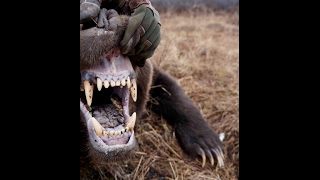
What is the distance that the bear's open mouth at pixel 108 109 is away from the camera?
227 centimetres

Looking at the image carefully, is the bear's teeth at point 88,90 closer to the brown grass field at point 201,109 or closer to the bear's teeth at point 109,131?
the bear's teeth at point 109,131

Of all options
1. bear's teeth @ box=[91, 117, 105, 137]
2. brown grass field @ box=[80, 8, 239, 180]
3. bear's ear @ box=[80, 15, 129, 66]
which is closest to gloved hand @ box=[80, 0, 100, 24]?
bear's ear @ box=[80, 15, 129, 66]

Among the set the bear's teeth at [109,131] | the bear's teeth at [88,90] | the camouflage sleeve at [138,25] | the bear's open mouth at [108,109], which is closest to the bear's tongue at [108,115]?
the bear's open mouth at [108,109]

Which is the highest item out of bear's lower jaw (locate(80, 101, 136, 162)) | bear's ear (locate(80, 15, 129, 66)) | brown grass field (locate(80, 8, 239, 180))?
bear's ear (locate(80, 15, 129, 66))

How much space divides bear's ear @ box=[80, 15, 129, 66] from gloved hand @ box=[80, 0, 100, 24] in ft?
0.31

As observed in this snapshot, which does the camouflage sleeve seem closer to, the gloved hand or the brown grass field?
the gloved hand

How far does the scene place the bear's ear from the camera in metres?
2.15

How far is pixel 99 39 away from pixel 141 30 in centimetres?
24

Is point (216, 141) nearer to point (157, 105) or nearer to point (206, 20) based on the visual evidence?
point (157, 105)

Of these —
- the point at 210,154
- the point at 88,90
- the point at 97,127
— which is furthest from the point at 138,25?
the point at 210,154
